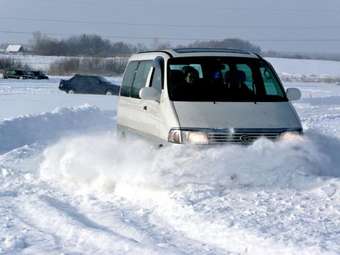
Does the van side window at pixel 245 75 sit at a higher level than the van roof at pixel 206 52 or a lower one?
lower

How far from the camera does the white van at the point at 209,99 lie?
8.26 meters

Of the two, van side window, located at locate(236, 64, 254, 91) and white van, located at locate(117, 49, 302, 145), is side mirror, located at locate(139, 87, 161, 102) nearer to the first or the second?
white van, located at locate(117, 49, 302, 145)

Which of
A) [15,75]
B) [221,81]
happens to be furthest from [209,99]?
[15,75]

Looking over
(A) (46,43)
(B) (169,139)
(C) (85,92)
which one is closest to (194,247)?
(B) (169,139)

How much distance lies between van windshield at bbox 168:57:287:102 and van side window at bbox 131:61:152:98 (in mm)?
690

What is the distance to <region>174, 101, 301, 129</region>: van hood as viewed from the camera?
8266 mm

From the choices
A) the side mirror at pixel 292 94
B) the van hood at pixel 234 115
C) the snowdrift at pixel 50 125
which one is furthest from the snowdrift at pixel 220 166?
the snowdrift at pixel 50 125

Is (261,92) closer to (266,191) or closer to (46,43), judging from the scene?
(266,191)

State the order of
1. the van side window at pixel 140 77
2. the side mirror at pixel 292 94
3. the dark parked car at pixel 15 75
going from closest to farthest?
the side mirror at pixel 292 94
the van side window at pixel 140 77
the dark parked car at pixel 15 75

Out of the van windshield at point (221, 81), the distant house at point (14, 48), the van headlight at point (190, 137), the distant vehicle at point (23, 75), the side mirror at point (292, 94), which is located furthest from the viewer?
the distant house at point (14, 48)

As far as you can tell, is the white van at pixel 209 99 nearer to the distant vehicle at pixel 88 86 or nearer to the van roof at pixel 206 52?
the van roof at pixel 206 52

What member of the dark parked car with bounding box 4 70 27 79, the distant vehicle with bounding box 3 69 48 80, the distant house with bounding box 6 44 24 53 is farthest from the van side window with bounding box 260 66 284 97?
the distant house with bounding box 6 44 24 53

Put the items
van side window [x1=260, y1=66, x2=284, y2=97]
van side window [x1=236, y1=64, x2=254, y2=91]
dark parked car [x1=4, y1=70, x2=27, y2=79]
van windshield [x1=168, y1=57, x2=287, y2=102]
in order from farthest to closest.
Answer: dark parked car [x1=4, y1=70, x2=27, y2=79], van side window [x1=260, y1=66, x2=284, y2=97], van side window [x1=236, y1=64, x2=254, y2=91], van windshield [x1=168, y1=57, x2=287, y2=102]

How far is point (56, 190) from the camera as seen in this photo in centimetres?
866
